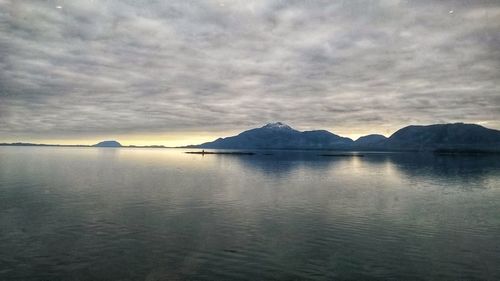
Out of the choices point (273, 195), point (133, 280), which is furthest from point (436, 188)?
point (133, 280)

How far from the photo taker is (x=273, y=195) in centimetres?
6262

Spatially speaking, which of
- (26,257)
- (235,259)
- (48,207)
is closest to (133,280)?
(235,259)

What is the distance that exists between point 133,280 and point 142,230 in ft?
44.3

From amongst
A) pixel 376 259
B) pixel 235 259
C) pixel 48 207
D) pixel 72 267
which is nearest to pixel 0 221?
pixel 48 207

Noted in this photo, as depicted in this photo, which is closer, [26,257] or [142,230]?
[26,257]

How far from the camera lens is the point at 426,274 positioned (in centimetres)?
2461

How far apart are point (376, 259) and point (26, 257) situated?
28205mm

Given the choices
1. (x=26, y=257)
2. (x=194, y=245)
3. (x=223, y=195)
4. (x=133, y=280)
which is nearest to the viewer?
(x=133, y=280)

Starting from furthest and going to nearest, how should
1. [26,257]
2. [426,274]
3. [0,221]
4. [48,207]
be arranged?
[48,207], [0,221], [26,257], [426,274]

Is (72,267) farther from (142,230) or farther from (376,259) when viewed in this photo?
(376,259)

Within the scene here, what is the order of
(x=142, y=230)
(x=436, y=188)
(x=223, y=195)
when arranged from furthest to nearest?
(x=436, y=188) → (x=223, y=195) → (x=142, y=230)

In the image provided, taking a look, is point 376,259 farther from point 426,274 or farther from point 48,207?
point 48,207

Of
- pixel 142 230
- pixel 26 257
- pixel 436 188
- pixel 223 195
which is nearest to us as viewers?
pixel 26 257

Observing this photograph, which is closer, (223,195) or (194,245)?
(194,245)
